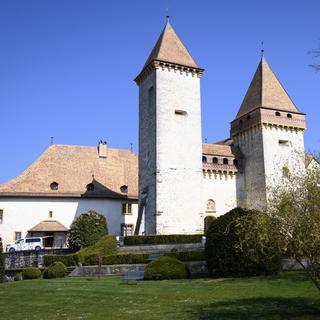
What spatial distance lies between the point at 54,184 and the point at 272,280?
30812mm

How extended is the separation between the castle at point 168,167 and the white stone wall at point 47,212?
9cm

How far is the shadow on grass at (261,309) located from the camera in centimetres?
1039

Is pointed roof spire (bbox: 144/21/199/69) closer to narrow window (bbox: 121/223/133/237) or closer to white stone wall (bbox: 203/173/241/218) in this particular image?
white stone wall (bbox: 203/173/241/218)

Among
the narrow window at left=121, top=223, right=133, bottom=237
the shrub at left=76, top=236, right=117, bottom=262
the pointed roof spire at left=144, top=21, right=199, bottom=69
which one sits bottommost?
the shrub at left=76, top=236, right=117, bottom=262

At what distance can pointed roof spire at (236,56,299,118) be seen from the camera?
137 ft

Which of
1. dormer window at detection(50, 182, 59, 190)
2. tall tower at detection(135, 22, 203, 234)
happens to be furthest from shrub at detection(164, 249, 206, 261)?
dormer window at detection(50, 182, 59, 190)

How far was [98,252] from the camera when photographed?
95.3 feet

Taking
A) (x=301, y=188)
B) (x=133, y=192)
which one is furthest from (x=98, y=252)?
(x=301, y=188)

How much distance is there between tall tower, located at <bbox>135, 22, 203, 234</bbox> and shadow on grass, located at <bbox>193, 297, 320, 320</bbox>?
882 inches

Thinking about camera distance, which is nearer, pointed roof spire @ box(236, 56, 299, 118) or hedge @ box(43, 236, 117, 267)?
hedge @ box(43, 236, 117, 267)

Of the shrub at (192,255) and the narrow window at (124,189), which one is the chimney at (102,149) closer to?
the narrow window at (124,189)

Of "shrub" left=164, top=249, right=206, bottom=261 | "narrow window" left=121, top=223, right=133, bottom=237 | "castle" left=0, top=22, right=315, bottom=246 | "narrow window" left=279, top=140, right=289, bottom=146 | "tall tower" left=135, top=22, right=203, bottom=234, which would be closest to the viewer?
"shrub" left=164, top=249, right=206, bottom=261

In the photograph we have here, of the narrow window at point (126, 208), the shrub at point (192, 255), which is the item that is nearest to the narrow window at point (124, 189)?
the narrow window at point (126, 208)

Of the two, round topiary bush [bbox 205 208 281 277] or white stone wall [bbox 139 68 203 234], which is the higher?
white stone wall [bbox 139 68 203 234]
